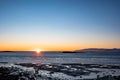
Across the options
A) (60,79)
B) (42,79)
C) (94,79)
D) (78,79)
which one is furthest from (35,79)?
(94,79)

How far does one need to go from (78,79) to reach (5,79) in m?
10.1

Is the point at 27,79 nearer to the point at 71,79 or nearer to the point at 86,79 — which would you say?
the point at 71,79

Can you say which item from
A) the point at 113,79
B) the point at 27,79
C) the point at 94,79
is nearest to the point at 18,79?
the point at 27,79

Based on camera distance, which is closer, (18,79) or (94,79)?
(18,79)

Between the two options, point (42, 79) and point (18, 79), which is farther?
point (42, 79)

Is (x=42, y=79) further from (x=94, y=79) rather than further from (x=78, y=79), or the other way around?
(x=94, y=79)

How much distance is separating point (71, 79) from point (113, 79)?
583cm

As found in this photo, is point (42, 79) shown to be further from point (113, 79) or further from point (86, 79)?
point (113, 79)

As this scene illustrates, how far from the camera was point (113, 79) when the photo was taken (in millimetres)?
28328

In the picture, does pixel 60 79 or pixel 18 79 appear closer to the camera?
pixel 18 79

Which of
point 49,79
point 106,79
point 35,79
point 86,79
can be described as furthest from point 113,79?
point 35,79

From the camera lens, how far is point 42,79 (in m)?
28.8

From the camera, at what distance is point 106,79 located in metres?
28.6

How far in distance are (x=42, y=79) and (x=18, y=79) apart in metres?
3.49
